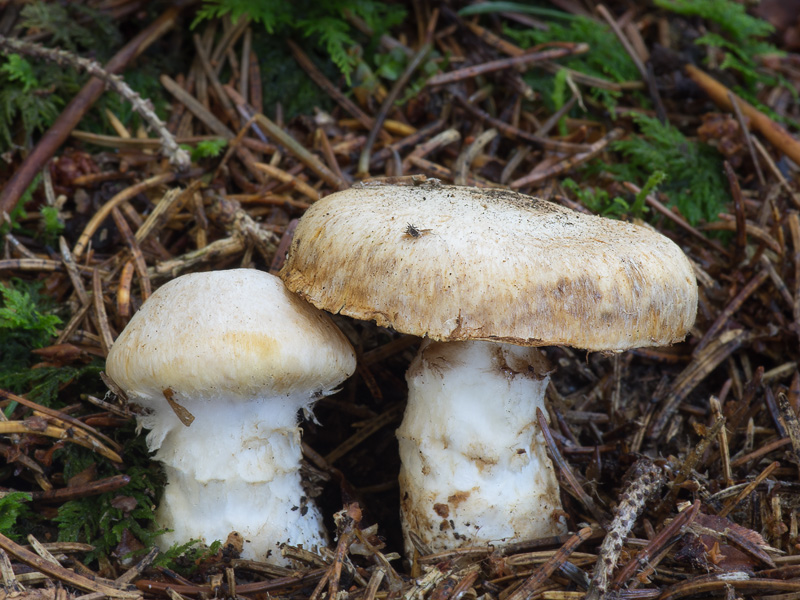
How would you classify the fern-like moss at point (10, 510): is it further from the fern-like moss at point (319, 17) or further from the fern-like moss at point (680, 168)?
the fern-like moss at point (680, 168)

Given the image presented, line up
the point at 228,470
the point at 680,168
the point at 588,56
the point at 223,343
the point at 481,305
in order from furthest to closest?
the point at 588,56
the point at 680,168
the point at 228,470
the point at 223,343
the point at 481,305

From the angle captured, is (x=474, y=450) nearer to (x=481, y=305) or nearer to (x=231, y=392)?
(x=481, y=305)

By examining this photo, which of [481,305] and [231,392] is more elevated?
[481,305]

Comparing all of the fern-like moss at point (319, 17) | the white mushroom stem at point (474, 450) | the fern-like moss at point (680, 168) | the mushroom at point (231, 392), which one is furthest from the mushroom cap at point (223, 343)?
the fern-like moss at point (680, 168)

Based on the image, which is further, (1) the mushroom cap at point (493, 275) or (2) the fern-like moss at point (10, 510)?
(2) the fern-like moss at point (10, 510)

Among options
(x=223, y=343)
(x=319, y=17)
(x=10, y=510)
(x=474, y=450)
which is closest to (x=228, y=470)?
(x=223, y=343)

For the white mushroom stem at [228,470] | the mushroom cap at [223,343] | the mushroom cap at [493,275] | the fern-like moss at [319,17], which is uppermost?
the fern-like moss at [319,17]

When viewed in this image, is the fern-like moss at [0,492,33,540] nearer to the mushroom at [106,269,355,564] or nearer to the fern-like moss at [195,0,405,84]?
the mushroom at [106,269,355,564]

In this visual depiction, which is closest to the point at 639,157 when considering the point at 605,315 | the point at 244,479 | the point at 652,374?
the point at 652,374
